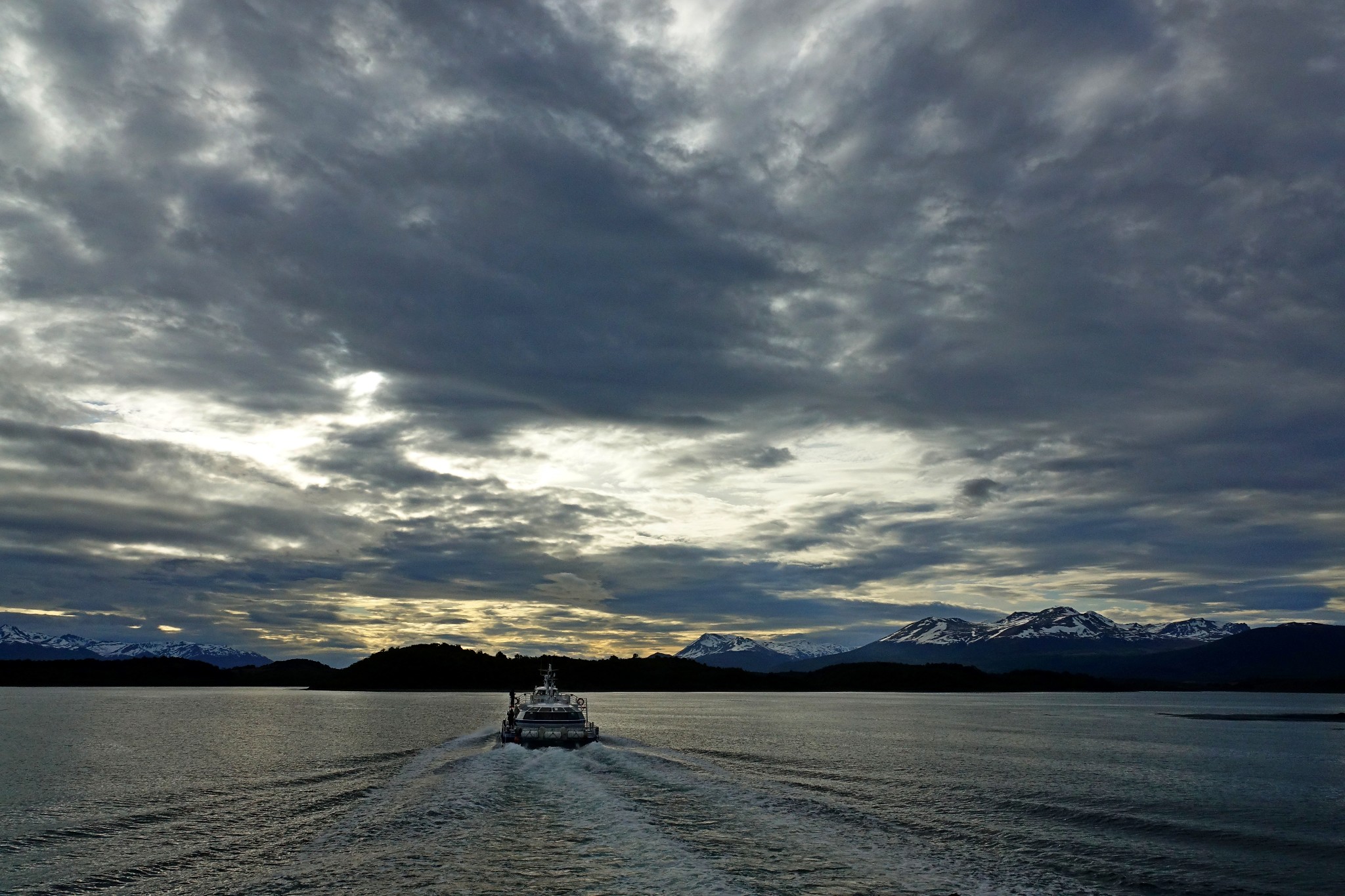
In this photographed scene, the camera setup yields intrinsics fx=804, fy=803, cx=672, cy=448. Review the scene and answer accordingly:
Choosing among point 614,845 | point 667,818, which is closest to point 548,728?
point 667,818

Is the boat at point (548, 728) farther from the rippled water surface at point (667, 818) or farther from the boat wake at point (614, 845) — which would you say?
the boat wake at point (614, 845)

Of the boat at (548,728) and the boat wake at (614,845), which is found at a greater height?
the boat at (548,728)

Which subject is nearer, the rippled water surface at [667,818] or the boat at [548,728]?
the rippled water surface at [667,818]

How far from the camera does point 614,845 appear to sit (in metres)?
37.7

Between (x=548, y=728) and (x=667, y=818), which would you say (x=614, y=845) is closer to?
(x=667, y=818)

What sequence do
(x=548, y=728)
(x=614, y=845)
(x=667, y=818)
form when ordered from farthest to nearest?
(x=548, y=728) → (x=667, y=818) → (x=614, y=845)

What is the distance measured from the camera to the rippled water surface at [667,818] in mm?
32594

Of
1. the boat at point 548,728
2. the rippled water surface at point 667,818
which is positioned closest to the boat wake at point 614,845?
the rippled water surface at point 667,818

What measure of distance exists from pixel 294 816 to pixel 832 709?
164m

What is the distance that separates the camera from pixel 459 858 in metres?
35.1

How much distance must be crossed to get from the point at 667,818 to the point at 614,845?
6932 mm

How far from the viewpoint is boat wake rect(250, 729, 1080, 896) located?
103ft

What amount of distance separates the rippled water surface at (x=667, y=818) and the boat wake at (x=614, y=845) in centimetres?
19

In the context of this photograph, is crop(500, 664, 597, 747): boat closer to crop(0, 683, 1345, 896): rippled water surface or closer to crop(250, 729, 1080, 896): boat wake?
crop(0, 683, 1345, 896): rippled water surface
